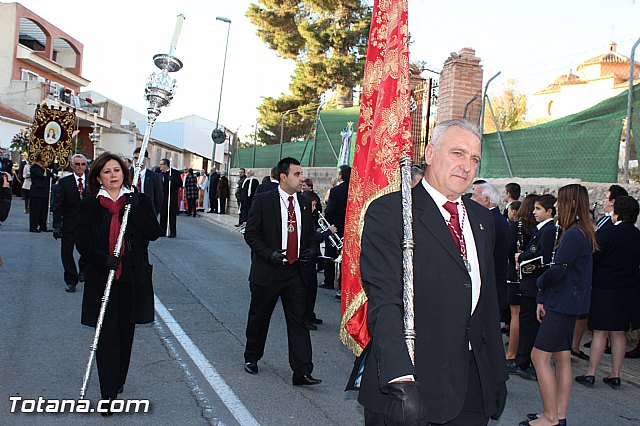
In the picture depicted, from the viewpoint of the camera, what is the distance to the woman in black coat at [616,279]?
6.71m

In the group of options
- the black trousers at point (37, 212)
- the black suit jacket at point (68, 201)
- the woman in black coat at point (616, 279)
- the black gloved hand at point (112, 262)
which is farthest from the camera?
the black trousers at point (37, 212)

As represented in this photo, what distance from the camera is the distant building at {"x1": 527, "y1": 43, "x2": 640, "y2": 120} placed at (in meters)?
47.4

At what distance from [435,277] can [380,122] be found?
4.52 feet

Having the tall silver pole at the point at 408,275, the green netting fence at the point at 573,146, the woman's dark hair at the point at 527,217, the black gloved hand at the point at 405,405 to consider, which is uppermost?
the green netting fence at the point at 573,146

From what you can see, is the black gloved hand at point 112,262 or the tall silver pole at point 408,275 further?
the black gloved hand at point 112,262

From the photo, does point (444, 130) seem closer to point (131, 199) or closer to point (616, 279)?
point (131, 199)

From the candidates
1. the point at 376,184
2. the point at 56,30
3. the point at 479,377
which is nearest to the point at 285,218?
the point at 376,184

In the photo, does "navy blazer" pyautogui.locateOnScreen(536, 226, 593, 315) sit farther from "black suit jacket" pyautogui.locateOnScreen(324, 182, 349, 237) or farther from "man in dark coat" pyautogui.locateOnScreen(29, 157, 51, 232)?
"man in dark coat" pyautogui.locateOnScreen(29, 157, 51, 232)

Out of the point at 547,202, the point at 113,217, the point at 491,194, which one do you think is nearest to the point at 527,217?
the point at 547,202

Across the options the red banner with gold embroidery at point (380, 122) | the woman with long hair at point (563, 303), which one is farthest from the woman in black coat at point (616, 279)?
the red banner with gold embroidery at point (380, 122)

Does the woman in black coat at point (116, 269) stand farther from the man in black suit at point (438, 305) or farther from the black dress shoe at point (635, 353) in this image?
the black dress shoe at point (635, 353)

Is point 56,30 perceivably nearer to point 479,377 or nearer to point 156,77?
point 156,77

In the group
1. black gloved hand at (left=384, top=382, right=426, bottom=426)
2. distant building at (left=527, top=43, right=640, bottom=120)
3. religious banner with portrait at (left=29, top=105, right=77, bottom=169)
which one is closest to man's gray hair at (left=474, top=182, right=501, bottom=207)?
black gloved hand at (left=384, top=382, right=426, bottom=426)

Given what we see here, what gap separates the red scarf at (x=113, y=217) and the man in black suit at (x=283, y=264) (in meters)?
1.43
